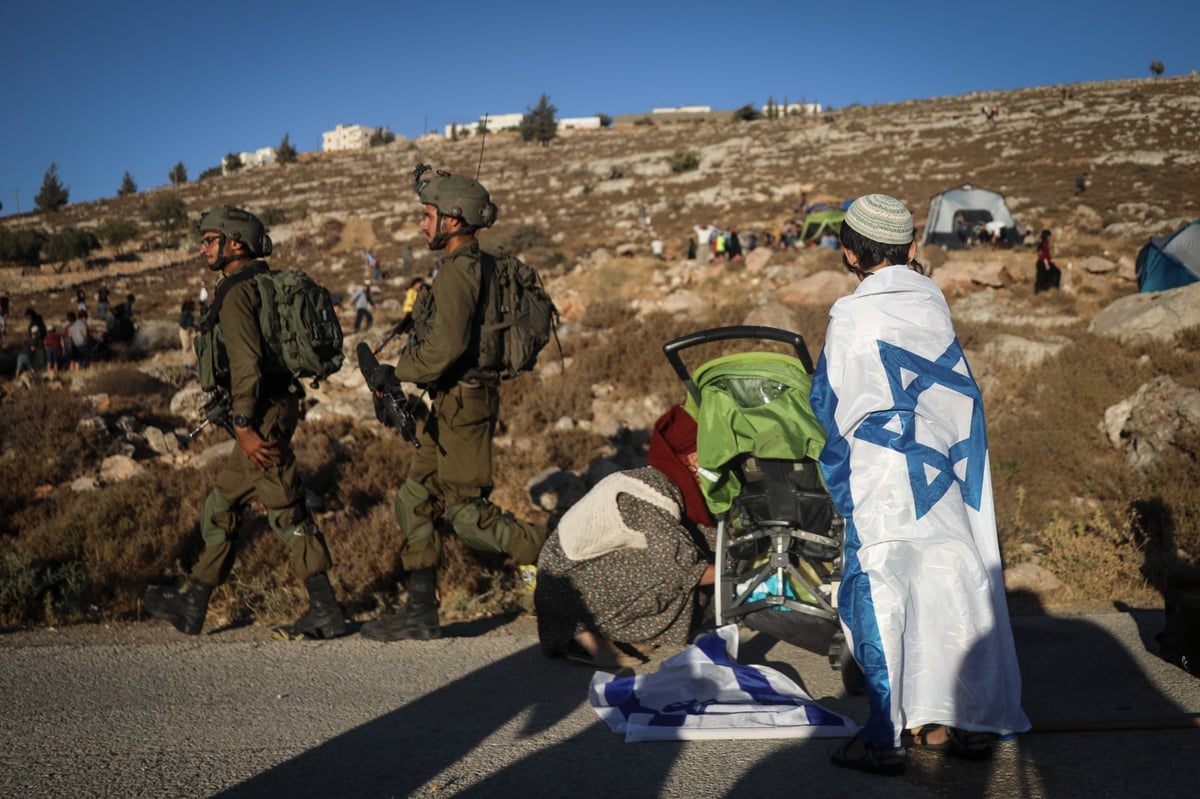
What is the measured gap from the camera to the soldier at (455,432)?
464 centimetres

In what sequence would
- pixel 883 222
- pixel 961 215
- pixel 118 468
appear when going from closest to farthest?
1. pixel 883 222
2. pixel 118 468
3. pixel 961 215

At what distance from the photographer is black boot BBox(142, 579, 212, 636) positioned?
4812 mm

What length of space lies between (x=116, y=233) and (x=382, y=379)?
4236 centimetres

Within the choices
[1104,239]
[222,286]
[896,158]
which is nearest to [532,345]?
[222,286]

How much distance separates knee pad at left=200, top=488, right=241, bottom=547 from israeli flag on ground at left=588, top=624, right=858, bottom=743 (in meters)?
2.28

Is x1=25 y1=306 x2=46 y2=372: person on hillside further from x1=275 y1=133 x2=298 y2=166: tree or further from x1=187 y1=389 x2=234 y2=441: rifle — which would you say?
x1=275 y1=133 x2=298 y2=166: tree

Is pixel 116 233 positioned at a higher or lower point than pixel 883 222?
higher

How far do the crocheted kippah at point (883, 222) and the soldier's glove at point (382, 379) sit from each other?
248 cm

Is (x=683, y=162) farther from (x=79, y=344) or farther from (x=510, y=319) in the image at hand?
(x=510, y=319)

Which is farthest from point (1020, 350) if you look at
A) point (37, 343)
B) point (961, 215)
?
point (37, 343)

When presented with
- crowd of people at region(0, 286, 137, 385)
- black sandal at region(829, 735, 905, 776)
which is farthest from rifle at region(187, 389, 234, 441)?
crowd of people at region(0, 286, 137, 385)

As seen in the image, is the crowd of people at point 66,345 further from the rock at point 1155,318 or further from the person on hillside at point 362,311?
the rock at point 1155,318

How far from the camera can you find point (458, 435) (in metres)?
4.69

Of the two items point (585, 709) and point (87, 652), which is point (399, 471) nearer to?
point (87, 652)
